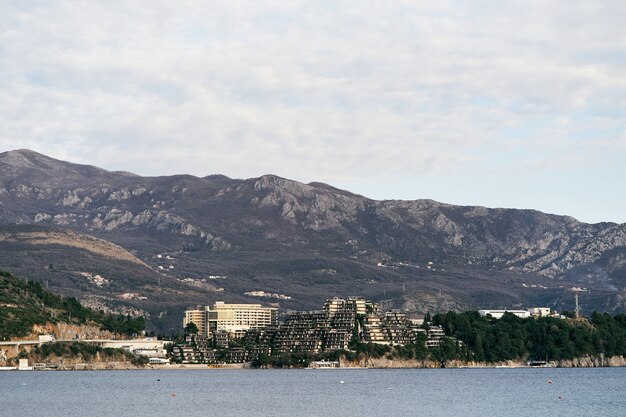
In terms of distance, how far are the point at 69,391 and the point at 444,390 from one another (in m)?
52.0

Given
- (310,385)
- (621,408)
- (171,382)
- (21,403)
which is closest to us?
(621,408)

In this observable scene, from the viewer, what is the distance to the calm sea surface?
128 meters

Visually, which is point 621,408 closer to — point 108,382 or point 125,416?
Result: point 125,416

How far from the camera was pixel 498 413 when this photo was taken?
126m

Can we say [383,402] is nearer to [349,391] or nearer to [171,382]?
[349,391]

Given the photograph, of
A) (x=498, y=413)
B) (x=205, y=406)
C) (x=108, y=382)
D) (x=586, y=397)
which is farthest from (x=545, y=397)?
(x=108, y=382)

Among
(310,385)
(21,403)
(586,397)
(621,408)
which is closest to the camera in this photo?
(621,408)

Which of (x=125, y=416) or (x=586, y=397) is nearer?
(x=125, y=416)

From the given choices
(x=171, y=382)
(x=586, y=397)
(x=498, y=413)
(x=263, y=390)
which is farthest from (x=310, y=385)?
(x=498, y=413)

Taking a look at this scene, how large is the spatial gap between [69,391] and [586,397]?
69.8 metres

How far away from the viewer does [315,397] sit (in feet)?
492

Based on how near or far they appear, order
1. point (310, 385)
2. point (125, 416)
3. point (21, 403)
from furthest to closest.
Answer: point (310, 385) < point (21, 403) < point (125, 416)

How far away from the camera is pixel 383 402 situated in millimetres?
141750

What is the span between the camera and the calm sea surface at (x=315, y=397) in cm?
12825
